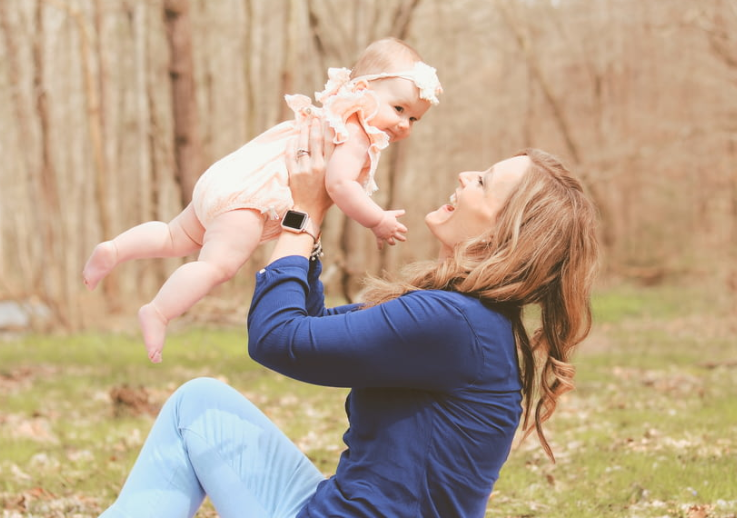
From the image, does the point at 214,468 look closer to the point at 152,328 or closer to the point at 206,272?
the point at 152,328

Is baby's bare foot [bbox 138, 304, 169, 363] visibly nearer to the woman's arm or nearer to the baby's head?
the woman's arm

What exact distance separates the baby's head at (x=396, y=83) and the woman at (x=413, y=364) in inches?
11.6

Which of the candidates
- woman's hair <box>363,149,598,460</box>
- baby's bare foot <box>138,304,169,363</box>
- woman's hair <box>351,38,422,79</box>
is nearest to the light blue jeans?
baby's bare foot <box>138,304,169,363</box>

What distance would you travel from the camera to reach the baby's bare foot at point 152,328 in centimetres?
271

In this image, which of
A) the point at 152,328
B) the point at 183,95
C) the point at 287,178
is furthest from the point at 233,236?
the point at 183,95

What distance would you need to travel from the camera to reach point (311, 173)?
8.82 ft

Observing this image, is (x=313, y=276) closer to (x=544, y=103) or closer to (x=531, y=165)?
(x=531, y=165)

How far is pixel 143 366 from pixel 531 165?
7702mm

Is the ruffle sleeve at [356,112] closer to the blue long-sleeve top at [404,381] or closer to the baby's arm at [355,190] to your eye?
the baby's arm at [355,190]

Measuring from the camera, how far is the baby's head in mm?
2857

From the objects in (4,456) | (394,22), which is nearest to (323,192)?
(4,456)

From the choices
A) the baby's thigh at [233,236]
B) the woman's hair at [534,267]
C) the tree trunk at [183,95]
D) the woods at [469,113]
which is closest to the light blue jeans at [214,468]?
the baby's thigh at [233,236]

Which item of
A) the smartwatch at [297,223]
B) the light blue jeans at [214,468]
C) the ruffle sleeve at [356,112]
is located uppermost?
the ruffle sleeve at [356,112]

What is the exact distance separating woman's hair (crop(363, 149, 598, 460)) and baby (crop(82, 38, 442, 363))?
34 cm
